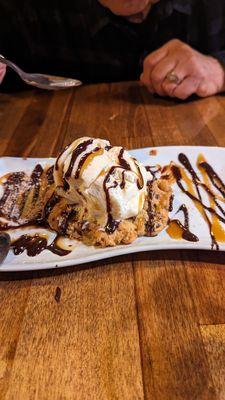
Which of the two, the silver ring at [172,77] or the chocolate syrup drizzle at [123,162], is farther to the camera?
the silver ring at [172,77]

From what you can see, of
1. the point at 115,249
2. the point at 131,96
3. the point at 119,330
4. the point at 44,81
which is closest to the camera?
the point at 119,330

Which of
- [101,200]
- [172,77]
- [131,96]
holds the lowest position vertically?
[131,96]

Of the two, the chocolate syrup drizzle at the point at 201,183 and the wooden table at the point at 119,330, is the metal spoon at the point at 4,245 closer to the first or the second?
the wooden table at the point at 119,330

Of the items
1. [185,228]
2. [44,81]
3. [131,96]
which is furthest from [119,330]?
[131,96]

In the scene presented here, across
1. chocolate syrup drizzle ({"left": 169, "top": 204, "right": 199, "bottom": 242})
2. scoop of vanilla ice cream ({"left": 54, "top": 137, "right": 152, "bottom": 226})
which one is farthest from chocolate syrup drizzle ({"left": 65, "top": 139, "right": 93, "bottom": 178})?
chocolate syrup drizzle ({"left": 169, "top": 204, "right": 199, "bottom": 242})

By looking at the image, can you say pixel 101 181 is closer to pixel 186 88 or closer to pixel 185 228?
pixel 185 228

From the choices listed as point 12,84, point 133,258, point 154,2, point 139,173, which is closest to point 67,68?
point 12,84

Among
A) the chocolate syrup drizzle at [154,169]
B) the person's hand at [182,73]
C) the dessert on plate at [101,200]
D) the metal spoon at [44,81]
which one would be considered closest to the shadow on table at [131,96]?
the person's hand at [182,73]
